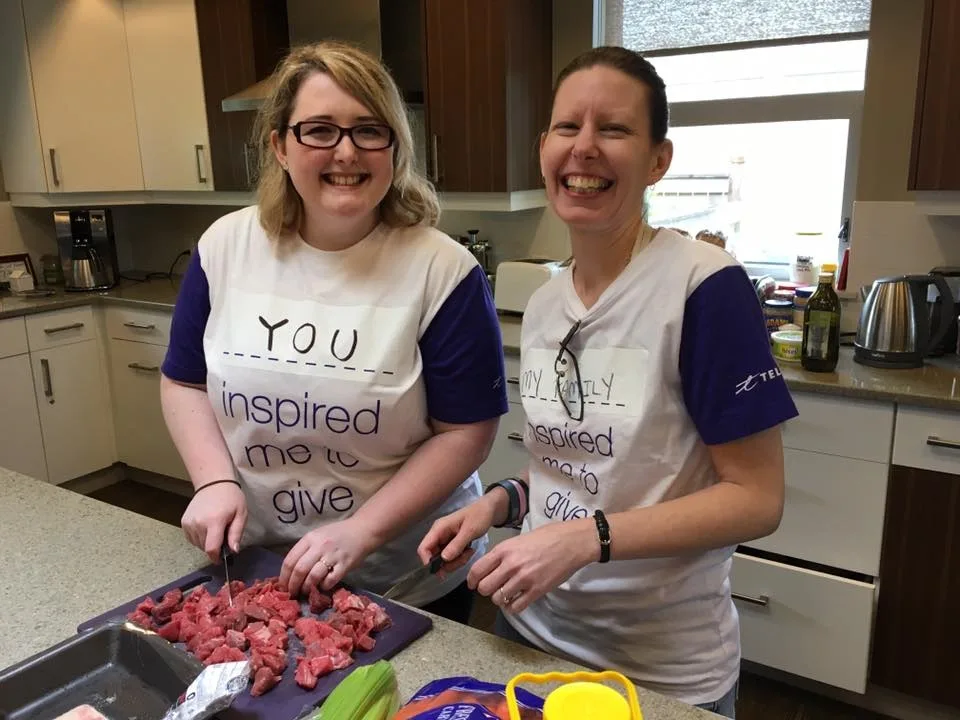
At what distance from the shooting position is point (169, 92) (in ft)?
10.9

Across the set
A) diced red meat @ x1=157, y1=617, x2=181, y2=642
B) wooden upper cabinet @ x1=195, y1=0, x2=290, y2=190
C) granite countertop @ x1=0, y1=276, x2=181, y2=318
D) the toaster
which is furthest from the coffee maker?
diced red meat @ x1=157, y1=617, x2=181, y2=642

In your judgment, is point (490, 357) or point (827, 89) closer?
point (490, 357)

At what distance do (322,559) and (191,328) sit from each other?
465 millimetres

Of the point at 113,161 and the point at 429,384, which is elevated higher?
the point at 113,161

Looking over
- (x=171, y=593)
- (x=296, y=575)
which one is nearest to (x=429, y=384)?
(x=296, y=575)

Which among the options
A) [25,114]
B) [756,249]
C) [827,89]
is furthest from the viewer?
[25,114]

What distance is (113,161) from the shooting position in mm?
3451

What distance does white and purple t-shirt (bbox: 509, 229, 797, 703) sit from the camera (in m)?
0.92

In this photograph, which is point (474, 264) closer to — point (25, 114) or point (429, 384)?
point (429, 384)

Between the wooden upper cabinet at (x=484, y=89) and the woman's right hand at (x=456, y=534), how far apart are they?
1.74 meters

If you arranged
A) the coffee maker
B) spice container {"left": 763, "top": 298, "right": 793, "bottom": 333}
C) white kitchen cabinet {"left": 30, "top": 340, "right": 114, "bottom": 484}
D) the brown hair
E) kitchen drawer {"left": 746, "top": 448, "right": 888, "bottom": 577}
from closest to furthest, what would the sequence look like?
the brown hair, kitchen drawer {"left": 746, "top": 448, "right": 888, "bottom": 577}, spice container {"left": 763, "top": 298, "right": 793, "bottom": 333}, white kitchen cabinet {"left": 30, "top": 340, "right": 114, "bottom": 484}, the coffee maker

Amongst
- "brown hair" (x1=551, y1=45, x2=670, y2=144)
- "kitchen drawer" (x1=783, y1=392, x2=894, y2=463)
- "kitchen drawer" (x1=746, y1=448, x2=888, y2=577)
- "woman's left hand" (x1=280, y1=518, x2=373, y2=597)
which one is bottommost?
"kitchen drawer" (x1=746, y1=448, x2=888, y2=577)

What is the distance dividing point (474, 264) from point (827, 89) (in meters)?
1.70

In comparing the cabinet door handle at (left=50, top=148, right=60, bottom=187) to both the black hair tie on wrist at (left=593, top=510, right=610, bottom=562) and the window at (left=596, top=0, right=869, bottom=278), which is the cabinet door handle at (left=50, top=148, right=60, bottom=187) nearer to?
the window at (left=596, top=0, right=869, bottom=278)
